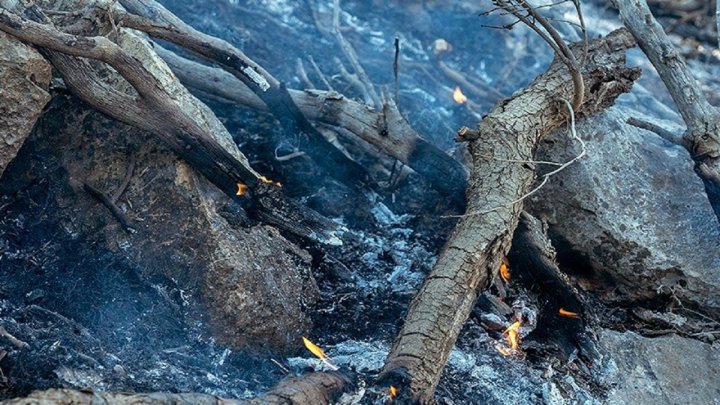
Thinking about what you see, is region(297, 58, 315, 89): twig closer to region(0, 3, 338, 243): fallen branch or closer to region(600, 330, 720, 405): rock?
region(0, 3, 338, 243): fallen branch

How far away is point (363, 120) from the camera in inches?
215

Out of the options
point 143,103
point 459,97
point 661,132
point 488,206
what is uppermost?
point 661,132

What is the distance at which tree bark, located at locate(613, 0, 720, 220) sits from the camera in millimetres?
5223

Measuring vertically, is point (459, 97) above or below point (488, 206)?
above

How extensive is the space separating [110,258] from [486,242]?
7.30ft

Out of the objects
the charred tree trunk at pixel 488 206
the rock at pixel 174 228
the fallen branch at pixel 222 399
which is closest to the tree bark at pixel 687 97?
the charred tree trunk at pixel 488 206

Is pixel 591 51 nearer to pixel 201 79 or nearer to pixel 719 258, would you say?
pixel 719 258

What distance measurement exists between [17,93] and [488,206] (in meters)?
2.85

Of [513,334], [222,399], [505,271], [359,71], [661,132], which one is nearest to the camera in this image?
[222,399]

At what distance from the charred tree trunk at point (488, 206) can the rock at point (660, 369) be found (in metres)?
1.12

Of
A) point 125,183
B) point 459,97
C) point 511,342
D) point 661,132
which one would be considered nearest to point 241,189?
point 125,183

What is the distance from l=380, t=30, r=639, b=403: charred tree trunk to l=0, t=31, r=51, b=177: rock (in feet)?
7.76

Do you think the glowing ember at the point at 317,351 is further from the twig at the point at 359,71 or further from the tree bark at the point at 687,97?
the tree bark at the point at 687,97

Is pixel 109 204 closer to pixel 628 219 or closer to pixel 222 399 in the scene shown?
pixel 222 399
